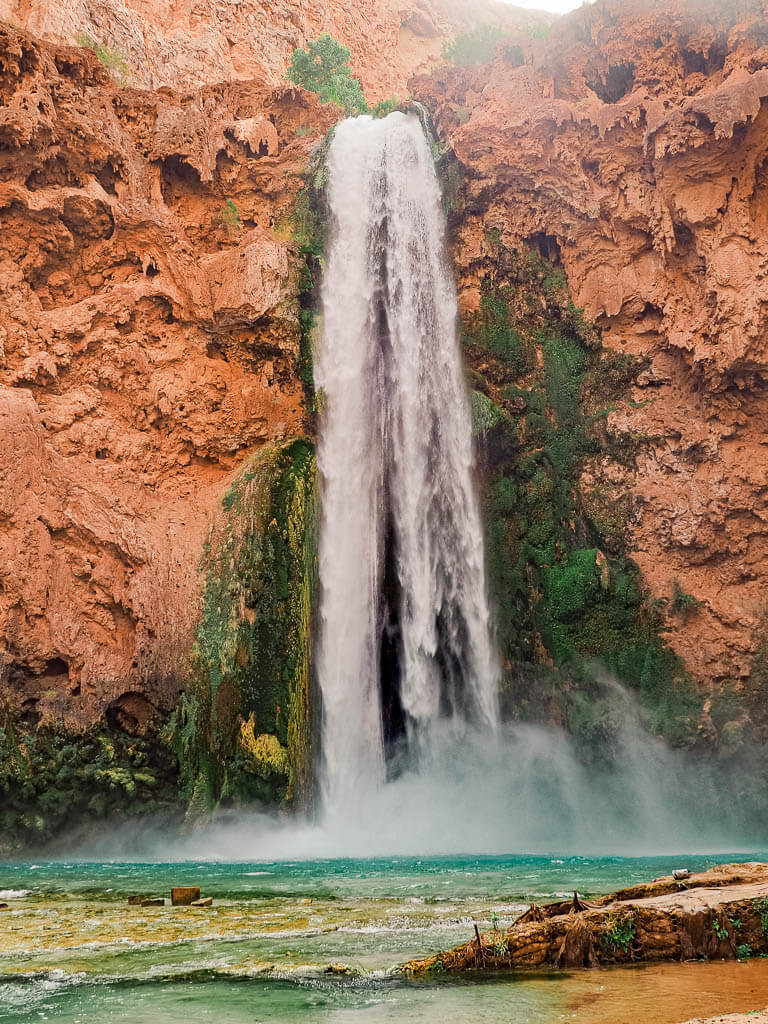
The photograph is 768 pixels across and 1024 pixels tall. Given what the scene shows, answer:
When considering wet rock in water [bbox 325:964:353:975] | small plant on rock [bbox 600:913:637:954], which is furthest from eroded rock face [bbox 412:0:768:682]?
wet rock in water [bbox 325:964:353:975]

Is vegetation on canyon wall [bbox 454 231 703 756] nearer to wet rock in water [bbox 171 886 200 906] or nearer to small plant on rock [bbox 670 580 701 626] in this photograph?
small plant on rock [bbox 670 580 701 626]

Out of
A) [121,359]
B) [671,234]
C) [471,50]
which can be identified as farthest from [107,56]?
[671,234]

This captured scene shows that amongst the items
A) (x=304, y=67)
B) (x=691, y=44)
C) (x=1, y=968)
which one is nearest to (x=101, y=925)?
(x=1, y=968)

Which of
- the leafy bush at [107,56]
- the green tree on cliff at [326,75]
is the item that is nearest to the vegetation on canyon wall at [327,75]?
the green tree on cliff at [326,75]

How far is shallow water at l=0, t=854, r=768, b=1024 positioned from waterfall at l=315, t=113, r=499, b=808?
269 inches

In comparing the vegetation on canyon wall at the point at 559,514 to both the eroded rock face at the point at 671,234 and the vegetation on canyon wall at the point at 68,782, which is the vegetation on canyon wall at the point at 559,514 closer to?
the eroded rock face at the point at 671,234

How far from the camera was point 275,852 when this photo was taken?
1391cm

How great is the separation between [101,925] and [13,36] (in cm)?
1767

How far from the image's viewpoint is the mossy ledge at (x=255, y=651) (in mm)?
15484

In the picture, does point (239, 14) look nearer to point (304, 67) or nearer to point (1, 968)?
point (304, 67)

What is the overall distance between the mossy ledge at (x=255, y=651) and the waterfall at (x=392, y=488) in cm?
50

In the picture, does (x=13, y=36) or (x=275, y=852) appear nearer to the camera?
(x=275, y=852)

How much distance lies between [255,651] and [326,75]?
21462 mm

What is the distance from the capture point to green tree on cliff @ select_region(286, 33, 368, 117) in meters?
27.6
